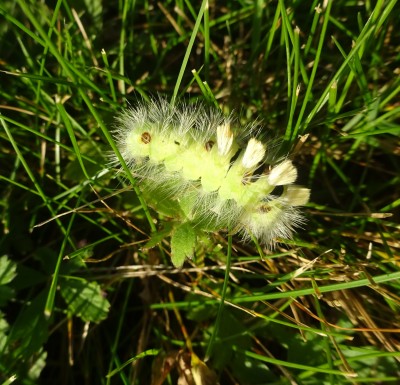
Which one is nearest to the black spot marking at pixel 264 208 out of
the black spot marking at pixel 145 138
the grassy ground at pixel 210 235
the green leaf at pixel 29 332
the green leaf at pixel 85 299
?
the grassy ground at pixel 210 235

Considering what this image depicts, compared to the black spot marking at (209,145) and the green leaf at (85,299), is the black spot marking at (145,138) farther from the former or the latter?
the green leaf at (85,299)

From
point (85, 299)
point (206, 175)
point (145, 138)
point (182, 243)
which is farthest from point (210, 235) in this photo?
point (85, 299)

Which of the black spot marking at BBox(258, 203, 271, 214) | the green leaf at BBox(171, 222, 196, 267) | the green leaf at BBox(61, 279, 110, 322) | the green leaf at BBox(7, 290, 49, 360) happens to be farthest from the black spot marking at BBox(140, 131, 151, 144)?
the green leaf at BBox(7, 290, 49, 360)

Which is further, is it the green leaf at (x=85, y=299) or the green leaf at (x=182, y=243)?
the green leaf at (x=85, y=299)

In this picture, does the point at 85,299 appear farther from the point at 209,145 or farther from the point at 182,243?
the point at 209,145

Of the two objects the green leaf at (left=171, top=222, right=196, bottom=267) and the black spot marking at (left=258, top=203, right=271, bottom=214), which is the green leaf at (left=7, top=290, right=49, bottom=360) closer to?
the green leaf at (left=171, top=222, right=196, bottom=267)

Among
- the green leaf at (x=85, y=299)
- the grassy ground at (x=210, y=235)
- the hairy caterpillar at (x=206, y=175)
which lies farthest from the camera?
the green leaf at (x=85, y=299)

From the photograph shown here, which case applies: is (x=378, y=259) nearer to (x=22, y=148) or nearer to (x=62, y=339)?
(x=62, y=339)

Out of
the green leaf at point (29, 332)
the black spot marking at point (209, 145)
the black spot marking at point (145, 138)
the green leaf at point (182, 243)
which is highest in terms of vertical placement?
the black spot marking at point (209, 145)

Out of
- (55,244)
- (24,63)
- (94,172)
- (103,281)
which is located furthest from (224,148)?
(24,63)
